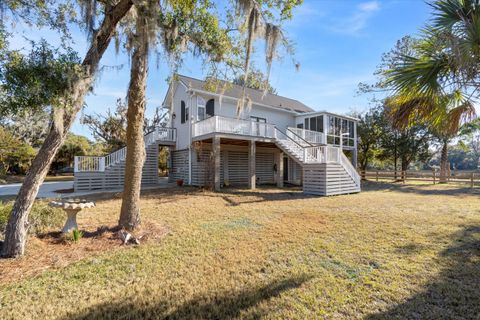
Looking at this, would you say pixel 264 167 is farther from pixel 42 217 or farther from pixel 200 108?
pixel 42 217

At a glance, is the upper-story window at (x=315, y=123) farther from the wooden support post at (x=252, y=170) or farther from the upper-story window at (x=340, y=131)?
the wooden support post at (x=252, y=170)

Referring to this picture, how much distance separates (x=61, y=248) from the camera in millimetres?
3982

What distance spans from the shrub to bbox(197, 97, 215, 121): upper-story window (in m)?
9.61

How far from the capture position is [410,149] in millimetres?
22172

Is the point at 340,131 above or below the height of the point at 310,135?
above

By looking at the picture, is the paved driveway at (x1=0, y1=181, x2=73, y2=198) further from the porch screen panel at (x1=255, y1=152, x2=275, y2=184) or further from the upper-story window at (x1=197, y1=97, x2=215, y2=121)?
the porch screen panel at (x1=255, y1=152, x2=275, y2=184)

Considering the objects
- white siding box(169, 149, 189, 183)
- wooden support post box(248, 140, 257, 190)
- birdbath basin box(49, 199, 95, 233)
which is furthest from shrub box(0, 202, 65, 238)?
white siding box(169, 149, 189, 183)

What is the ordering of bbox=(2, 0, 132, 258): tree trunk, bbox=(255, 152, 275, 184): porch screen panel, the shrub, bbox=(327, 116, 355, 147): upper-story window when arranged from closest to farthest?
bbox=(2, 0, 132, 258): tree trunk → the shrub → bbox=(255, 152, 275, 184): porch screen panel → bbox=(327, 116, 355, 147): upper-story window

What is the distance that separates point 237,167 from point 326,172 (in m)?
6.08

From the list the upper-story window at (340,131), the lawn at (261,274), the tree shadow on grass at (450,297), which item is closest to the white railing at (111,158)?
the lawn at (261,274)

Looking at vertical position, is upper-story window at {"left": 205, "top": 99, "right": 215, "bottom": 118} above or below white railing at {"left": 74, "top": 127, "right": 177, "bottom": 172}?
above

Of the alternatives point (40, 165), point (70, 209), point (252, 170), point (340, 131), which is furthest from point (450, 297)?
point (340, 131)

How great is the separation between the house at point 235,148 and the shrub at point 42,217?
5.89m

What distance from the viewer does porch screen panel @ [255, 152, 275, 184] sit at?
1630 centimetres
